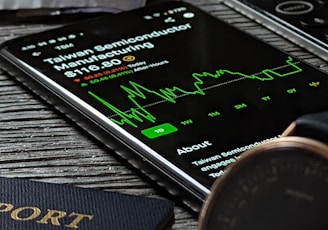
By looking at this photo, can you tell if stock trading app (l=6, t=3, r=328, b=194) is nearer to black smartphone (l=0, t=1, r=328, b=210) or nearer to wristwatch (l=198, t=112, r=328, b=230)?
black smartphone (l=0, t=1, r=328, b=210)

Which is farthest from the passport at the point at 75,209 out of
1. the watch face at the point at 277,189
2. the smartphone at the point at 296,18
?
the smartphone at the point at 296,18

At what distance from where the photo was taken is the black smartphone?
77cm

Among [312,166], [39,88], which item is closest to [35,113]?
[39,88]

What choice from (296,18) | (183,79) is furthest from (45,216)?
(296,18)

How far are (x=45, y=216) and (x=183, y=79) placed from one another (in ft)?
0.86

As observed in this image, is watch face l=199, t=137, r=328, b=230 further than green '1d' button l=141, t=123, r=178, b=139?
No

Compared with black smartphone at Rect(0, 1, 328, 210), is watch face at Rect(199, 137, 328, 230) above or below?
above

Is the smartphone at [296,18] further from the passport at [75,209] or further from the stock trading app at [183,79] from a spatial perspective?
the passport at [75,209]

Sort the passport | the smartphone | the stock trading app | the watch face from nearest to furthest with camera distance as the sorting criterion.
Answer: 1. the watch face
2. the passport
3. the stock trading app
4. the smartphone

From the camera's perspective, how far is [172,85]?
889mm

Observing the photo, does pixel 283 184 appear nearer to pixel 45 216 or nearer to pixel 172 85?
pixel 45 216

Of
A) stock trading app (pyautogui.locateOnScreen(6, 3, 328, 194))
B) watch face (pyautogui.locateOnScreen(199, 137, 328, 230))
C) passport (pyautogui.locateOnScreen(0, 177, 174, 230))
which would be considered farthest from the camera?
stock trading app (pyautogui.locateOnScreen(6, 3, 328, 194))

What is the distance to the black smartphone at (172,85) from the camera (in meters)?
0.77

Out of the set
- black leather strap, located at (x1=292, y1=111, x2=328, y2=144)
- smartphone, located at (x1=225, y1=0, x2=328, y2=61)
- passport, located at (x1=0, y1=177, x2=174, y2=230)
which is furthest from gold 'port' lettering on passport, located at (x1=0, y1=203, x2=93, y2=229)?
smartphone, located at (x1=225, y1=0, x2=328, y2=61)
